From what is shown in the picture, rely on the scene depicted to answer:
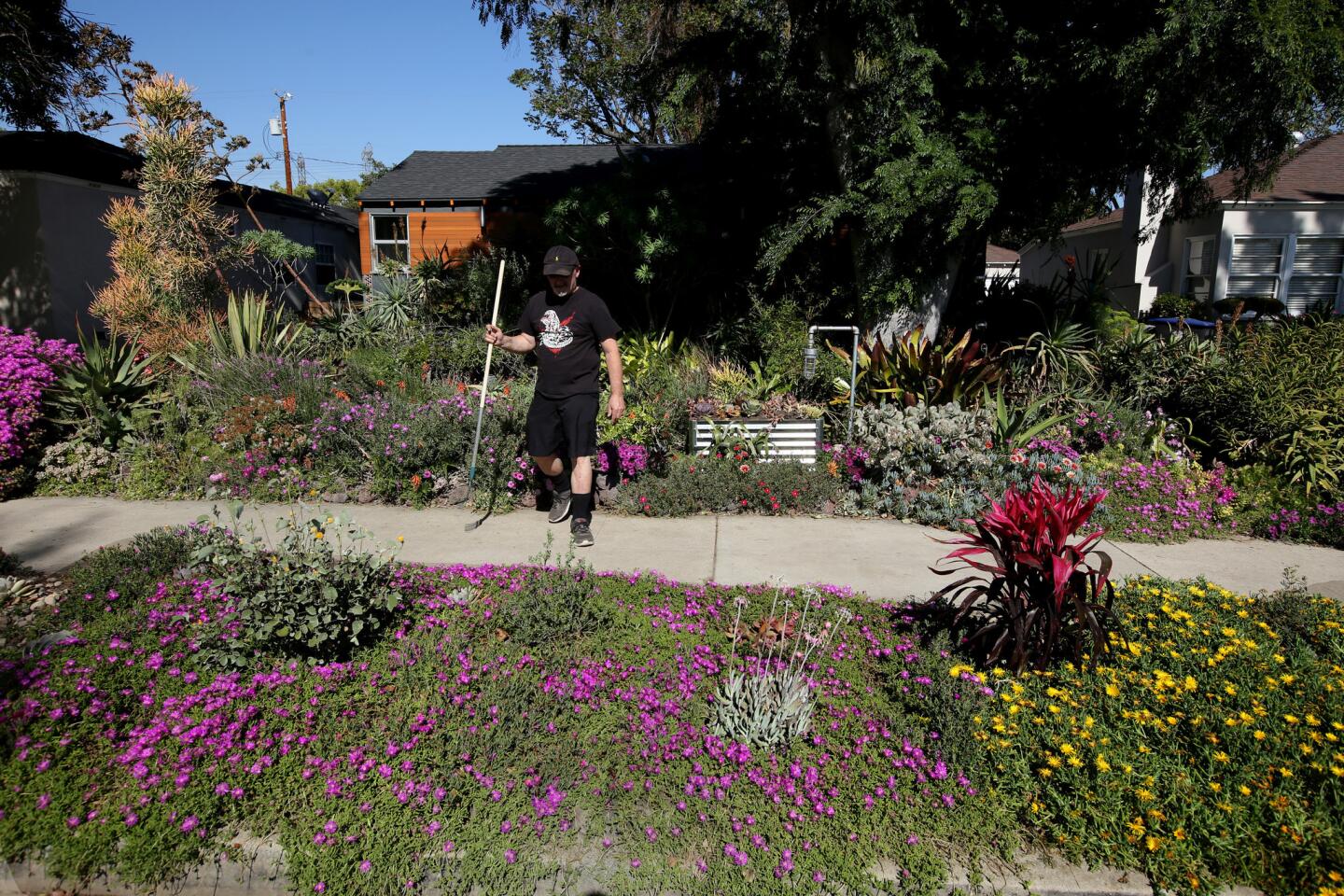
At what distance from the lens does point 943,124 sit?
7.91 metres

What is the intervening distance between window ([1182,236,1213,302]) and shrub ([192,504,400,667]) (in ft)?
64.6

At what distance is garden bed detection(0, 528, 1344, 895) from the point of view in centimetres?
274

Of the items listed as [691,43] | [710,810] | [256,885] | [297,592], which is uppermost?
[691,43]

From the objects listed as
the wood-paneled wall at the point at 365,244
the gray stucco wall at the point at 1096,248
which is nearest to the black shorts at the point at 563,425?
the wood-paneled wall at the point at 365,244

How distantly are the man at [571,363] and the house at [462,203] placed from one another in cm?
874

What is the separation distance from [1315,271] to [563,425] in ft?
63.1

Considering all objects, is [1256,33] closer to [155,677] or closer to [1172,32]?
[1172,32]

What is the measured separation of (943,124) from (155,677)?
771cm

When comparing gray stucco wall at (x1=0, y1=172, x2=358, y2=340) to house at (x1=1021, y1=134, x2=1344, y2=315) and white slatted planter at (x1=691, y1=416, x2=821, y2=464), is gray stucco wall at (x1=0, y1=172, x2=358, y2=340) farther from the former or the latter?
house at (x1=1021, y1=134, x2=1344, y2=315)

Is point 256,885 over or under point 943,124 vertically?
under

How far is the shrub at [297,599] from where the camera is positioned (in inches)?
143

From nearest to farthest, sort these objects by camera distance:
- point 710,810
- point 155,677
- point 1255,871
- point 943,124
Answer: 1. point 1255,871
2. point 710,810
3. point 155,677
4. point 943,124

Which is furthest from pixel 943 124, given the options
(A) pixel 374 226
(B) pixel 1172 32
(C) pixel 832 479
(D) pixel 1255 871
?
(A) pixel 374 226

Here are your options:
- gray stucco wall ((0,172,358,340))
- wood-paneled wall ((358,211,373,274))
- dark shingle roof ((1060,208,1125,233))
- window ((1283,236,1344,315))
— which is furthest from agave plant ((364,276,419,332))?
window ((1283,236,1344,315))
